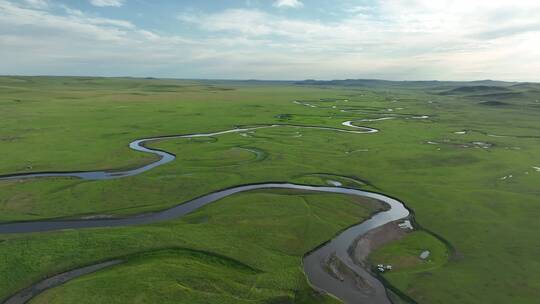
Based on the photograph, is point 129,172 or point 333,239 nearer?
point 333,239

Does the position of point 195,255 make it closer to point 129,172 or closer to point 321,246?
point 321,246

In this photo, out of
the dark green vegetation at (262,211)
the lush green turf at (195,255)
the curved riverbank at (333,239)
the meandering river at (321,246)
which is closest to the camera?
the lush green turf at (195,255)

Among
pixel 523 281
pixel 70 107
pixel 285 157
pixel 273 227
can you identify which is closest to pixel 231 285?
pixel 273 227

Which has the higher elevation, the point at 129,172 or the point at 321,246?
the point at 129,172

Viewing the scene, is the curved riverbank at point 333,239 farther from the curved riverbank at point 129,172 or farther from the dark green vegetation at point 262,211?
the curved riverbank at point 129,172

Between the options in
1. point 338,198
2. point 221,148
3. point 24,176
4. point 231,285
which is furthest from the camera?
point 221,148

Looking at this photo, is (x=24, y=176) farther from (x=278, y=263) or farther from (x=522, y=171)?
(x=522, y=171)

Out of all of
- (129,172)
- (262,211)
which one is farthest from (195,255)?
(129,172)

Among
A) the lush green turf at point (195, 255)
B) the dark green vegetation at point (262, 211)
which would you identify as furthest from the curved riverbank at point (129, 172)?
the lush green turf at point (195, 255)

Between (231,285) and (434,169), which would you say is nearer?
(231,285)
